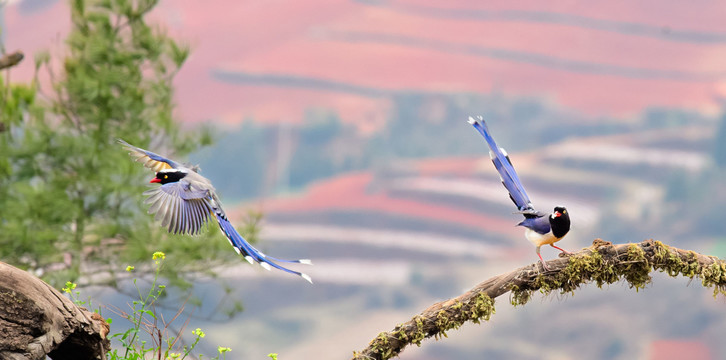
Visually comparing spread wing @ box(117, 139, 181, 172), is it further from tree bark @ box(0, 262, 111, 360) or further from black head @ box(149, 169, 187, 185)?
tree bark @ box(0, 262, 111, 360)

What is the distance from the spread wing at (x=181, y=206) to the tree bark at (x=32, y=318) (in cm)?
75

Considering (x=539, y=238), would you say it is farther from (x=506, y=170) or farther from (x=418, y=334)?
(x=418, y=334)

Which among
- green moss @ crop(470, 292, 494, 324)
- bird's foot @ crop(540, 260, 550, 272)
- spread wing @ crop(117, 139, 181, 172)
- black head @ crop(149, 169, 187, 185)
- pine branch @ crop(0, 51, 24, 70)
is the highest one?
pine branch @ crop(0, 51, 24, 70)

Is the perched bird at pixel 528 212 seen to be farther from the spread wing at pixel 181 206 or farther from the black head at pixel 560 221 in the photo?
the spread wing at pixel 181 206

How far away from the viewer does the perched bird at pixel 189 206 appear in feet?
15.5

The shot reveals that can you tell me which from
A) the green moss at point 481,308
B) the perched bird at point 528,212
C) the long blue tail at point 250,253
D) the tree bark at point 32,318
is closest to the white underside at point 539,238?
the perched bird at point 528,212

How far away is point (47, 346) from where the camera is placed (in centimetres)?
474

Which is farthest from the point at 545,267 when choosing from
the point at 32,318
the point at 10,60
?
the point at 10,60

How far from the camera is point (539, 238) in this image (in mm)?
4855

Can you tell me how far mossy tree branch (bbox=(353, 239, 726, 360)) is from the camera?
4.96 m

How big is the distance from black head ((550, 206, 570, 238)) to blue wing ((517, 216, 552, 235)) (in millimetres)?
31

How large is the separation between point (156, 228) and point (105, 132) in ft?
5.07

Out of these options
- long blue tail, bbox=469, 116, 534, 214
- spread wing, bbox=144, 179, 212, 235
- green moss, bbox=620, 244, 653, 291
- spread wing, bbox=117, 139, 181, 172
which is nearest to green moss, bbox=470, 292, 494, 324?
long blue tail, bbox=469, 116, 534, 214

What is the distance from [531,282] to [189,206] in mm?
2042
